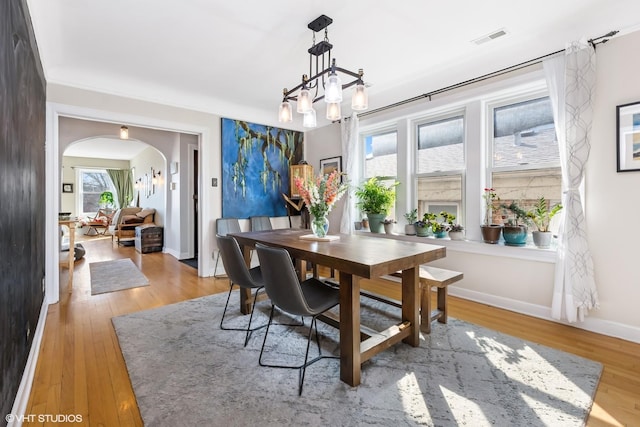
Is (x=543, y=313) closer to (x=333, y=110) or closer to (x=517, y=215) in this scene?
(x=517, y=215)

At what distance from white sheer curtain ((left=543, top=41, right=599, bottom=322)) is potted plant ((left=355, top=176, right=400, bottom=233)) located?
5.88 ft

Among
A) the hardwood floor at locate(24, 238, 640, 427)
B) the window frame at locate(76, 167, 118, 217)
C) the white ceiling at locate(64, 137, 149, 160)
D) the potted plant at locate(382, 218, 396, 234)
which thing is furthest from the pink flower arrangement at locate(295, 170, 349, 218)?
the window frame at locate(76, 167, 118, 217)

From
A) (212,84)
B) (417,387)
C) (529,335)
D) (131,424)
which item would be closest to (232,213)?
(212,84)

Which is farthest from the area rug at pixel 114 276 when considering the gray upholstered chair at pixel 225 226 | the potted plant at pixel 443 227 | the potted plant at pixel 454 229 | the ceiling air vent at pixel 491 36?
the ceiling air vent at pixel 491 36

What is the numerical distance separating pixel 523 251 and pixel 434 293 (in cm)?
105

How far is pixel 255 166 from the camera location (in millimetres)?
4688

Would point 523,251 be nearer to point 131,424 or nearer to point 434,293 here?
point 434,293

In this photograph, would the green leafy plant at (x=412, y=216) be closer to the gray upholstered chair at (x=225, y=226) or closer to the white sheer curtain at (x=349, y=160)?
the white sheer curtain at (x=349, y=160)

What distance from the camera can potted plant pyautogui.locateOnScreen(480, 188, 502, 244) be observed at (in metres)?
3.01

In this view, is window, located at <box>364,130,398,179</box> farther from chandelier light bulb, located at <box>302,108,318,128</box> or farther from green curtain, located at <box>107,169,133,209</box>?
green curtain, located at <box>107,169,133,209</box>

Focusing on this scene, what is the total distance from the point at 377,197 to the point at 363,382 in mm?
2567

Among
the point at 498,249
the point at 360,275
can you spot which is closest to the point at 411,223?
the point at 498,249

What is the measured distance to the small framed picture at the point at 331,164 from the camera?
15.1 feet

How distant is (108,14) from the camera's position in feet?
7.37
